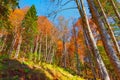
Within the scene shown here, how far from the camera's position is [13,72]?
50.5ft

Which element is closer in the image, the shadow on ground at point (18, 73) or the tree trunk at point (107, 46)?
the tree trunk at point (107, 46)

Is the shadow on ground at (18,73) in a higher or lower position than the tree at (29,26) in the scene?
lower

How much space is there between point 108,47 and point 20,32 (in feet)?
89.7

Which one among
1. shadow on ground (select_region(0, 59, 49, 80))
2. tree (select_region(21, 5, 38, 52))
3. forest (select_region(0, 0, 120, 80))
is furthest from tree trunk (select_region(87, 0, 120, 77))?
tree (select_region(21, 5, 38, 52))

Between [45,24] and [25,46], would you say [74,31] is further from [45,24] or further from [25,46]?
[25,46]

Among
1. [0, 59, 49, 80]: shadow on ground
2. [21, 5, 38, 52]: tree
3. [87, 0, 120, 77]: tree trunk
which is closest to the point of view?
[87, 0, 120, 77]: tree trunk

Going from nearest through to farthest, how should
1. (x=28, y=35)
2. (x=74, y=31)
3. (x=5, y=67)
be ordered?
(x=5, y=67), (x=74, y=31), (x=28, y=35)

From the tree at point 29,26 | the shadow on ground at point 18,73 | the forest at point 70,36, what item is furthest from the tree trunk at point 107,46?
the tree at point 29,26

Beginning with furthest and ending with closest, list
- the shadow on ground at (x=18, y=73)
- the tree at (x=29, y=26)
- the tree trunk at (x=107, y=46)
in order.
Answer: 1. the tree at (x=29, y=26)
2. the shadow on ground at (x=18, y=73)
3. the tree trunk at (x=107, y=46)

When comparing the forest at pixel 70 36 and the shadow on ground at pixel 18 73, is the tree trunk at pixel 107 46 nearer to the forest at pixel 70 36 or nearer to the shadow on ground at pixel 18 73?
the forest at pixel 70 36

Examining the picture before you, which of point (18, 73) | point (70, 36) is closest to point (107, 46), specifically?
point (18, 73)

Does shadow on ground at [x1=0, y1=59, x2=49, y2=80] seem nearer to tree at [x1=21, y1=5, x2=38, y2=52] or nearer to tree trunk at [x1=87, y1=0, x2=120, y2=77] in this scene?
tree trunk at [x1=87, y1=0, x2=120, y2=77]

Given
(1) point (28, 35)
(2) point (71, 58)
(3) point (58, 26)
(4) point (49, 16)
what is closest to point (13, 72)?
(4) point (49, 16)

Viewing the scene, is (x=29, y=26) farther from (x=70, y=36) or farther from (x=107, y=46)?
(x=107, y=46)
